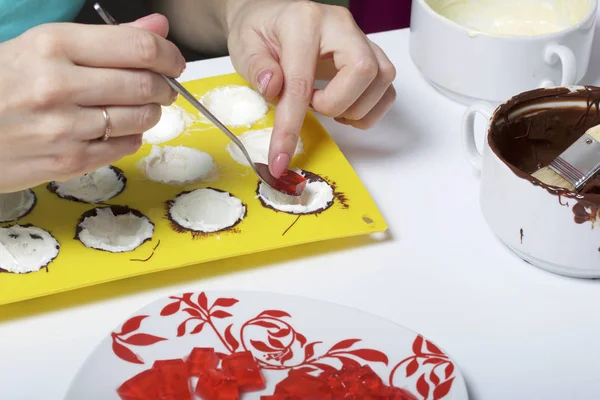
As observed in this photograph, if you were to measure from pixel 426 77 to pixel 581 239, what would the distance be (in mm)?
366

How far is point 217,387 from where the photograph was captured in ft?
1.91

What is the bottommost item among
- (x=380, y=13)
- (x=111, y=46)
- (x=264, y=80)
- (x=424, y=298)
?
(x=380, y=13)

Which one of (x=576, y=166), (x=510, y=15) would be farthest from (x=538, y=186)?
(x=510, y=15)

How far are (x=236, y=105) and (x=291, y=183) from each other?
0.54 ft

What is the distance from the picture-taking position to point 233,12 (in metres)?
→ 0.98

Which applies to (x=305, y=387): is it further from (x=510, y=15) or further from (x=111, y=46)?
(x=510, y=15)

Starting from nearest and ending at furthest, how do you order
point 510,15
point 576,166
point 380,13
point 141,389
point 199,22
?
1. point 141,389
2. point 576,166
3. point 510,15
4. point 199,22
5. point 380,13

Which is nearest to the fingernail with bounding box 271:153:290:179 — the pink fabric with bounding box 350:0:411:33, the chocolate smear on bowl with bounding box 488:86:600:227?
the chocolate smear on bowl with bounding box 488:86:600:227

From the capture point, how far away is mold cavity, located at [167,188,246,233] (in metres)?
0.72

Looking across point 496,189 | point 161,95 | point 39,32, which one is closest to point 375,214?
point 496,189

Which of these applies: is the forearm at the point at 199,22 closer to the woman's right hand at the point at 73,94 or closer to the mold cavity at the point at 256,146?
the mold cavity at the point at 256,146

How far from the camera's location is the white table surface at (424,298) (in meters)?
0.61

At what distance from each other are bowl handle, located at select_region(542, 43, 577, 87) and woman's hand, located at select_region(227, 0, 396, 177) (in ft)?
0.57

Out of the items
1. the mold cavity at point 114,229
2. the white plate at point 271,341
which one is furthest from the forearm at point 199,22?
the white plate at point 271,341
